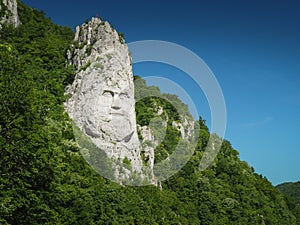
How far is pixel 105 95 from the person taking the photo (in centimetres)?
5488

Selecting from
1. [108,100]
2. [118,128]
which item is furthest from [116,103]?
[118,128]

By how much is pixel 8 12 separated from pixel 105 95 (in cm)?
2743

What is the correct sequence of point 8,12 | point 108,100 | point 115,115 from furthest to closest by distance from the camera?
point 8,12
point 108,100
point 115,115

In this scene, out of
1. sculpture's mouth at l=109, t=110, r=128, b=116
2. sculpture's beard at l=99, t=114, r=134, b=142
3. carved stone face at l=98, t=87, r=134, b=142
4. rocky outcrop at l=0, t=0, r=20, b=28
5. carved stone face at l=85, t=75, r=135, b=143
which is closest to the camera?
carved stone face at l=85, t=75, r=135, b=143

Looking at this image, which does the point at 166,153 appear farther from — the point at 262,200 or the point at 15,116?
the point at 15,116

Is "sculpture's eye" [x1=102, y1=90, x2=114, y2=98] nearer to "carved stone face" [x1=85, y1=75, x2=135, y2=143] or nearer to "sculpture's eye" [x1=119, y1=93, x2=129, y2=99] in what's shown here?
"carved stone face" [x1=85, y1=75, x2=135, y2=143]

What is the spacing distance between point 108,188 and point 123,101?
20784mm

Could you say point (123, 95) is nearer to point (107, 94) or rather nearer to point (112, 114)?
point (107, 94)

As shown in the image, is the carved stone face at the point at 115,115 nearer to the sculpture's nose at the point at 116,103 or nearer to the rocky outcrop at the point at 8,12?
the sculpture's nose at the point at 116,103

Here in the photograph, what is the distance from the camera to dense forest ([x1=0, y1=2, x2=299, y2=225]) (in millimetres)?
18453

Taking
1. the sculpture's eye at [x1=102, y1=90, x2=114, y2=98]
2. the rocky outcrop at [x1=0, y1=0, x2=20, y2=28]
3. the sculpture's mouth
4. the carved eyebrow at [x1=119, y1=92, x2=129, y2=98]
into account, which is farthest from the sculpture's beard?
the rocky outcrop at [x1=0, y1=0, x2=20, y2=28]

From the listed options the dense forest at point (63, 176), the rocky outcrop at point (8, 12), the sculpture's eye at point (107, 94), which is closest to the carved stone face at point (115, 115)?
the sculpture's eye at point (107, 94)

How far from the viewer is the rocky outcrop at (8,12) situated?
67.1m

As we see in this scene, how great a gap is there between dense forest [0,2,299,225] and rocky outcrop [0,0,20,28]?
5.94ft
